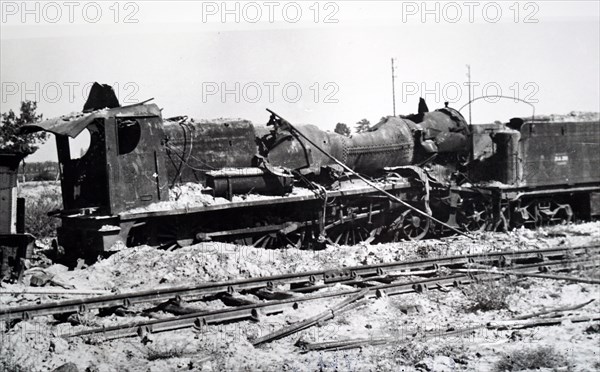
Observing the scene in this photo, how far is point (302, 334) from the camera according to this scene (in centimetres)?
594

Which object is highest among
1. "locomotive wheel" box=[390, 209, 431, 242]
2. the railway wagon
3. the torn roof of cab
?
the torn roof of cab

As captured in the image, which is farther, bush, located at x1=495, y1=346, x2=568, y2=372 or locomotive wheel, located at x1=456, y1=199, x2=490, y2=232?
locomotive wheel, located at x1=456, y1=199, x2=490, y2=232

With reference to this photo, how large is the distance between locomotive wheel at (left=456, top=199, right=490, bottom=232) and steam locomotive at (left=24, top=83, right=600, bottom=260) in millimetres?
29

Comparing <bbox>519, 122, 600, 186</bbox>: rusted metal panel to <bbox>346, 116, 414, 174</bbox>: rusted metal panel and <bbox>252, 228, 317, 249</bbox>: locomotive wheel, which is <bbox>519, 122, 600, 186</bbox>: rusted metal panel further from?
<bbox>252, 228, 317, 249</bbox>: locomotive wheel

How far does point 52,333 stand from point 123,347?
0.86m

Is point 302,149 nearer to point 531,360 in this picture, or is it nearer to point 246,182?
point 246,182

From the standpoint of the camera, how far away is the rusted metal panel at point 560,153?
13438 millimetres

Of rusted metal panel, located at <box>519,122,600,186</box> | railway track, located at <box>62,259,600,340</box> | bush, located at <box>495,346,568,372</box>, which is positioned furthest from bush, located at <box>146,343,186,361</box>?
rusted metal panel, located at <box>519,122,600,186</box>

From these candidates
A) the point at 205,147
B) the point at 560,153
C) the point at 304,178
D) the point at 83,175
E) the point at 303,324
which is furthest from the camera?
the point at 560,153

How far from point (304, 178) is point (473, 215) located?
4.61 m

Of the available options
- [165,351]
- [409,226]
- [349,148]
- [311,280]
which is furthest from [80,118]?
[409,226]

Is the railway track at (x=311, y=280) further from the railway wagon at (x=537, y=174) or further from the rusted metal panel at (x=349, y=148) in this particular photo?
the railway wagon at (x=537, y=174)

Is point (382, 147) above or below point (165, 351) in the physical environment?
above

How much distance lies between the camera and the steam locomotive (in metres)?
9.40
